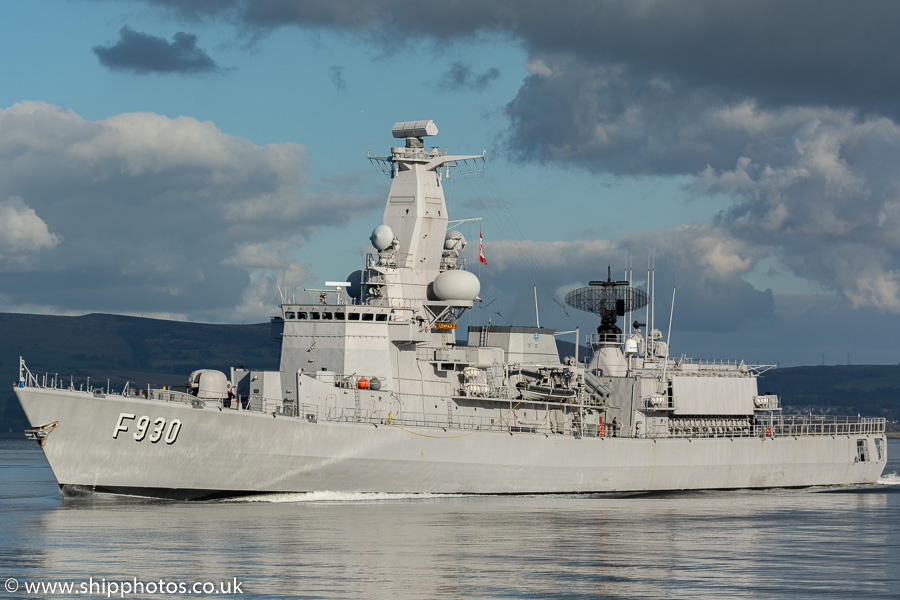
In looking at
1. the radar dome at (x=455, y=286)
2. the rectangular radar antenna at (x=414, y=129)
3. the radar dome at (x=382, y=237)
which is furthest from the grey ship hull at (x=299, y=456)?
the rectangular radar antenna at (x=414, y=129)

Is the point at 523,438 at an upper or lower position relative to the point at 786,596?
upper

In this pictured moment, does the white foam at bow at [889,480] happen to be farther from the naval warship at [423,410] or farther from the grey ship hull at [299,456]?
the grey ship hull at [299,456]

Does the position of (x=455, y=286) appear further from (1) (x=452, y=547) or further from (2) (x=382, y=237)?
(1) (x=452, y=547)

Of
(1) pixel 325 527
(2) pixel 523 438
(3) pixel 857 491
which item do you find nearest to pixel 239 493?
(1) pixel 325 527

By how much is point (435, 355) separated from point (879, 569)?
17731 millimetres

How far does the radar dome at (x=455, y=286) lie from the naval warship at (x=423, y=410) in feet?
0.22

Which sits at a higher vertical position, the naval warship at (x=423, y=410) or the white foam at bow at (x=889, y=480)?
the naval warship at (x=423, y=410)

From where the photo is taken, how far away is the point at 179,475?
3128cm

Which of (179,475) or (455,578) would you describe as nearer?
(455,578)

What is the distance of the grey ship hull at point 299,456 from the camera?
1198 inches

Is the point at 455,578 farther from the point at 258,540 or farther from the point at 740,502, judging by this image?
the point at 740,502
